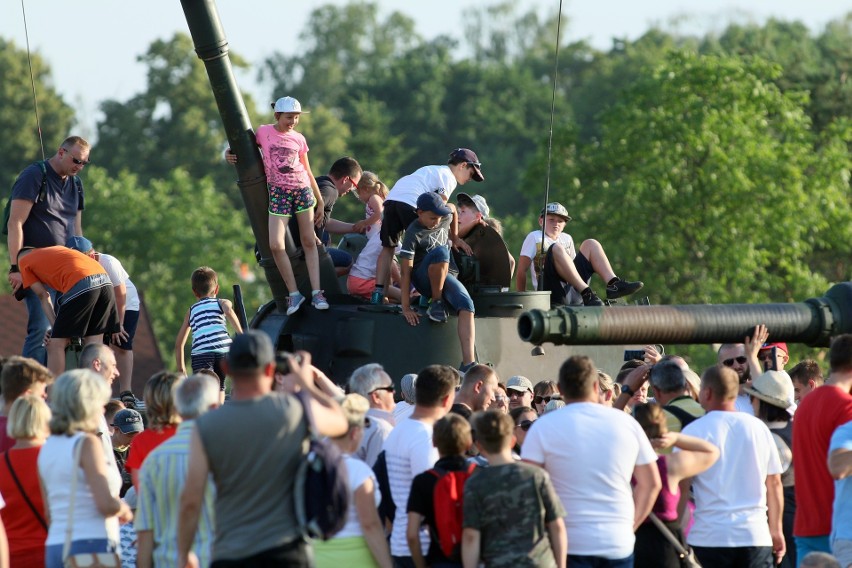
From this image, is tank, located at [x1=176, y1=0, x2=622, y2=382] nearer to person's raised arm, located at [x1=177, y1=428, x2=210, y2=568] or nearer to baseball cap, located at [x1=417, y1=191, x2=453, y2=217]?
baseball cap, located at [x1=417, y1=191, x2=453, y2=217]

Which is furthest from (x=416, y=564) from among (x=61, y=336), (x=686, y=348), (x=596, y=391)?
(x=686, y=348)

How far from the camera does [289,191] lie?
1313 centimetres

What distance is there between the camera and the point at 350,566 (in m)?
8.27

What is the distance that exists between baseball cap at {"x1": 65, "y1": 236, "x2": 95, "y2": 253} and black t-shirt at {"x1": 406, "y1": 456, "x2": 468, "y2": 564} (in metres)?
5.60

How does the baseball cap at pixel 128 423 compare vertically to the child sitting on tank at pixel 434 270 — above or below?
below

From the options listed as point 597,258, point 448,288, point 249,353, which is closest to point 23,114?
point 597,258

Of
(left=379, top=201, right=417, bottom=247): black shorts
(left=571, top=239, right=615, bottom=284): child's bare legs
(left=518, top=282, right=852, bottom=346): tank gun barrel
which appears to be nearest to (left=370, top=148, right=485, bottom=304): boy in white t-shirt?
(left=379, top=201, right=417, bottom=247): black shorts

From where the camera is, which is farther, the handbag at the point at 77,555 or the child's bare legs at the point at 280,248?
Result: the child's bare legs at the point at 280,248

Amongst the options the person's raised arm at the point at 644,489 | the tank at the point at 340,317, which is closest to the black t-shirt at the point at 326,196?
the tank at the point at 340,317

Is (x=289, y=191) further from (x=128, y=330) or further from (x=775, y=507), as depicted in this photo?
(x=775, y=507)

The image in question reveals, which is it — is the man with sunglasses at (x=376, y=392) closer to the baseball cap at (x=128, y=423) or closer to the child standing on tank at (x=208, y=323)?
the baseball cap at (x=128, y=423)

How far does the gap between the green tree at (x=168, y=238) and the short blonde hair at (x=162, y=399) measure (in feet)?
150

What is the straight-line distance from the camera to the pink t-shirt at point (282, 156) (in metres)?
13.0

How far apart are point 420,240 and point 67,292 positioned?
249 cm
